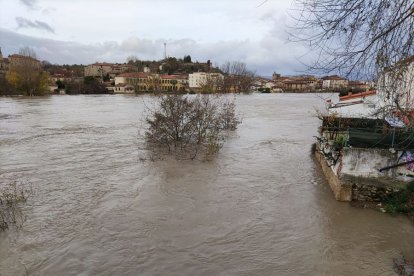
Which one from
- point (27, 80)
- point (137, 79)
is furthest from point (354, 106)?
point (137, 79)

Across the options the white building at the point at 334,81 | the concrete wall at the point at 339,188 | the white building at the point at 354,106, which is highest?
the white building at the point at 334,81

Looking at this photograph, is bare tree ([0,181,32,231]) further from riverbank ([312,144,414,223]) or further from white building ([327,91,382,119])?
white building ([327,91,382,119])

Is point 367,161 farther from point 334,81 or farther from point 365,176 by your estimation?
point 334,81

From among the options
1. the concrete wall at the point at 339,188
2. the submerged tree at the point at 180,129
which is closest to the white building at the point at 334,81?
the concrete wall at the point at 339,188

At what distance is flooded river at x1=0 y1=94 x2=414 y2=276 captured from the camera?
7.21 metres

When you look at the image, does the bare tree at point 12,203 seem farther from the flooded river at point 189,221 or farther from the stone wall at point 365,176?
the stone wall at point 365,176

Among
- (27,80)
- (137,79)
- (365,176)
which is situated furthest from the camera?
(137,79)

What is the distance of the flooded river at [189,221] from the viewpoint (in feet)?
23.6

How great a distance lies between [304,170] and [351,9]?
9.64 metres

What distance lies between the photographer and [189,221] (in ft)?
30.0

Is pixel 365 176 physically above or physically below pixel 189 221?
above

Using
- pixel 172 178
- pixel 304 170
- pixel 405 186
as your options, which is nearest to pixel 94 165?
pixel 172 178

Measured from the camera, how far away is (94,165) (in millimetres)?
14266

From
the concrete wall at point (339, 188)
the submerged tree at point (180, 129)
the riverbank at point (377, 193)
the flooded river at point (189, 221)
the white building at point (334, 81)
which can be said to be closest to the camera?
the white building at point (334, 81)
